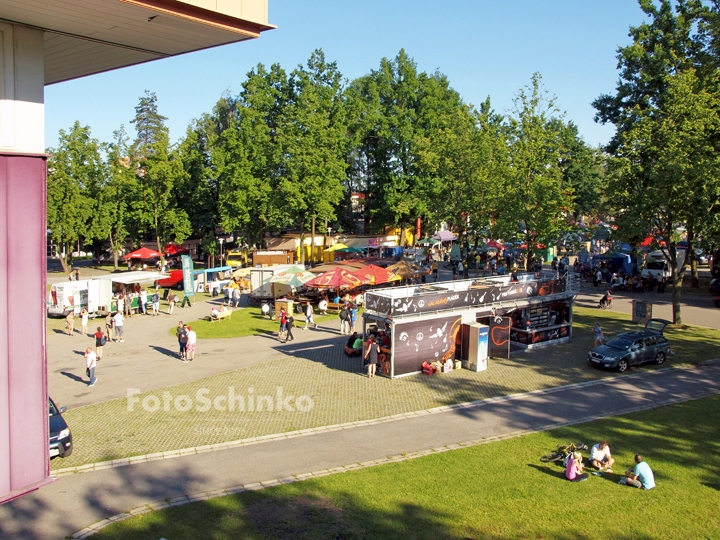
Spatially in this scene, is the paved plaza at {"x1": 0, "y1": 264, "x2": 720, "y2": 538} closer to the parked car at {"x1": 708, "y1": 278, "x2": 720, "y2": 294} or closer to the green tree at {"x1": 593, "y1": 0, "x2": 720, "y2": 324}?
the green tree at {"x1": 593, "y1": 0, "x2": 720, "y2": 324}

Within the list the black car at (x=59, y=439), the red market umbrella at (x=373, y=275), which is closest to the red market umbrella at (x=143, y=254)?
the red market umbrella at (x=373, y=275)

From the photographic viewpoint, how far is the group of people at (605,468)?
418 inches

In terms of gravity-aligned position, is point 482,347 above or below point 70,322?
Result: above

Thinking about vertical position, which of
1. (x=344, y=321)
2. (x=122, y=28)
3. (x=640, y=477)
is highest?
(x=122, y=28)

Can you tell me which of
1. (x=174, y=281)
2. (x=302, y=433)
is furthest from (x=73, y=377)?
(x=174, y=281)

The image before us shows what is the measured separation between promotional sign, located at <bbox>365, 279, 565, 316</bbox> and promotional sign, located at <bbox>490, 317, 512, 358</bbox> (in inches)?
32.9

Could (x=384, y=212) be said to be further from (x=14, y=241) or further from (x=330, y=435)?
(x=14, y=241)

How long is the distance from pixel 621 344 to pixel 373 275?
1430cm

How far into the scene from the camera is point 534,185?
1146 inches

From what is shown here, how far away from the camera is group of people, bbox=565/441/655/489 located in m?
10.6

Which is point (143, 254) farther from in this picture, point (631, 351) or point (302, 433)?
point (631, 351)

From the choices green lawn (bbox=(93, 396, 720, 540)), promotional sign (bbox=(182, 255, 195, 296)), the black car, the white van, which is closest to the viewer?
green lawn (bbox=(93, 396, 720, 540))

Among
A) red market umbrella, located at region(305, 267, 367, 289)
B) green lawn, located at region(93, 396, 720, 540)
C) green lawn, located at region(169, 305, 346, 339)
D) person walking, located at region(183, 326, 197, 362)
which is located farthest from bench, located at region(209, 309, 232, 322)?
green lawn, located at region(93, 396, 720, 540)

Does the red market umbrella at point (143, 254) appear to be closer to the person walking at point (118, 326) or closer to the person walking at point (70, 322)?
the person walking at point (70, 322)
